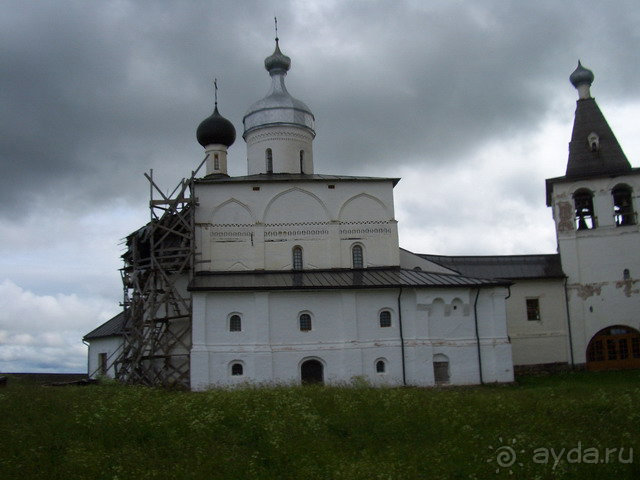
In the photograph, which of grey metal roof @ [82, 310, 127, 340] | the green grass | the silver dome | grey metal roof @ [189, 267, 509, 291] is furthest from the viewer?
the silver dome

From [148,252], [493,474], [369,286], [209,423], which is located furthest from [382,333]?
[493,474]

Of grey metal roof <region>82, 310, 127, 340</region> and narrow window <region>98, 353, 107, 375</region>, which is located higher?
grey metal roof <region>82, 310, 127, 340</region>

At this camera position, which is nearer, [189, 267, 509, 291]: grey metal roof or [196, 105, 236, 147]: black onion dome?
[189, 267, 509, 291]: grey metal roof

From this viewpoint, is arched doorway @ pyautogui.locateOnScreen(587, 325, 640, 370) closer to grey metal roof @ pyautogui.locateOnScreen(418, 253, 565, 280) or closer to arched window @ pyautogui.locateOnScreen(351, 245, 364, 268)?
grey metal roof @ pyautogui.locateOnScreen(418, 253, 565, 280)

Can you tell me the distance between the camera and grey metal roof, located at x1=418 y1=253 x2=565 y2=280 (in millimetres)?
27570

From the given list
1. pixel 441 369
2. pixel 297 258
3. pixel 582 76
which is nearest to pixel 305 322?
pixel 297 258

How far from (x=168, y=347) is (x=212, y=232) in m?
4.20

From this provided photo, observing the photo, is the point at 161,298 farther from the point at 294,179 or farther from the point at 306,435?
the point at 306,435

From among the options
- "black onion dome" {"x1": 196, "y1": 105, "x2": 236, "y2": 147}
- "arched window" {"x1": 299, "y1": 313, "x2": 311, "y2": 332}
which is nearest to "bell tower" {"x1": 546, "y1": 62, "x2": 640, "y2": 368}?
"arched window" {"x1": 299, "y1": 313, "x2": 311, "y2": 332}

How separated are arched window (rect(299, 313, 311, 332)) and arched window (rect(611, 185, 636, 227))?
12.8 m

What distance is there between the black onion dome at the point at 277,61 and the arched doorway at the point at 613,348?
16.3m

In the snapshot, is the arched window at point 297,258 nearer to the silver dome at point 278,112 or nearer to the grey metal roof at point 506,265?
the grey metal roof at point 506,265

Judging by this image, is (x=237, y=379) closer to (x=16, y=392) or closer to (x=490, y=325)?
(x=16, y=392)

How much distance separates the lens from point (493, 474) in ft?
35.8
